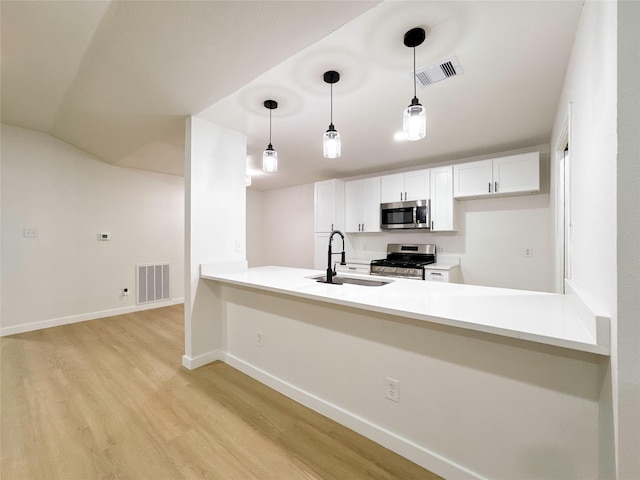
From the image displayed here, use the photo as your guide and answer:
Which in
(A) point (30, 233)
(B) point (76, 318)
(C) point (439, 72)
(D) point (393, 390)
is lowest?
(B) point (76, 318)

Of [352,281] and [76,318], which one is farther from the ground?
[352,281]

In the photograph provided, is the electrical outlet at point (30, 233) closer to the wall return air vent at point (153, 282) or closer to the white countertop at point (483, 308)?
the wall return air vent at point (153, 282)

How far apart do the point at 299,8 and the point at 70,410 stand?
2.90 meters

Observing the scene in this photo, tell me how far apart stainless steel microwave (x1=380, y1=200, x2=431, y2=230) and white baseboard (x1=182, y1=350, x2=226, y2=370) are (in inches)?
116

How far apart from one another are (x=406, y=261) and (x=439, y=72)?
289cm

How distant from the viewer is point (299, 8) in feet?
4.54

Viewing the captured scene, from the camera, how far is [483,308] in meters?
1.34

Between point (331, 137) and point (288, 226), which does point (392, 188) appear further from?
point (288, 226)

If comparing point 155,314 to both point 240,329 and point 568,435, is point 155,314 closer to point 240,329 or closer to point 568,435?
point 240,329

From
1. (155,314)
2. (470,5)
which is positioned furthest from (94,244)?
(470,5)

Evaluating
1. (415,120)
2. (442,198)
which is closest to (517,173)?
(442,198)

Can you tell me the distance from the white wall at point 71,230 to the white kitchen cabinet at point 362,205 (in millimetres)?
3147

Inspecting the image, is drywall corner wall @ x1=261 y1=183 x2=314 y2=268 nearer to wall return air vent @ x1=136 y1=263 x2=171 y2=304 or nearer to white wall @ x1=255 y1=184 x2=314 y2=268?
white wall @ x1=255 y1=184 x2=314 y2=268

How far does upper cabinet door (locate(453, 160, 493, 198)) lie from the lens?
11.6ft
